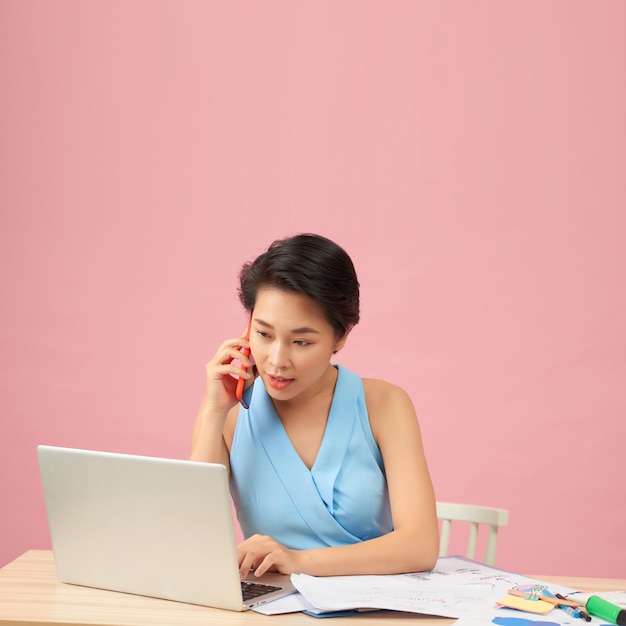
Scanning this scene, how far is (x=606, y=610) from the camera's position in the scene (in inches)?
58.4

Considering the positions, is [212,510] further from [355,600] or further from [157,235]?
[157,235]

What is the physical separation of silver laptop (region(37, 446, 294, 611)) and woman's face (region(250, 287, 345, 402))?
408 millimetres

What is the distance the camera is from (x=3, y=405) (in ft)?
12.1

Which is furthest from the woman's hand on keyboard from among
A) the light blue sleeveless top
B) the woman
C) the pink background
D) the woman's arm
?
the pink background

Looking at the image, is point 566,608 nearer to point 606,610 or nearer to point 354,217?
point 606,610

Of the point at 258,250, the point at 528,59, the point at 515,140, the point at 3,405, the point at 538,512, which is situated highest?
the point at 528,59

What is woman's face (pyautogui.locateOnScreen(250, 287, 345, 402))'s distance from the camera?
1.89m

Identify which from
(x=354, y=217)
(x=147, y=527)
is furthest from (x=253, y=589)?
(x=354, y=217)

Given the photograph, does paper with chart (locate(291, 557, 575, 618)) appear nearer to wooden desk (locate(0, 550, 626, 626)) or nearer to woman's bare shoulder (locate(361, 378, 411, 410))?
wooden desk (locate(0, 550, 626, 626))

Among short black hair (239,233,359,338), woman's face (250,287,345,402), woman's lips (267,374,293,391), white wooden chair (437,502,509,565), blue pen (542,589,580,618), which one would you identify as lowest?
white wooden chair (437,502,509,565)

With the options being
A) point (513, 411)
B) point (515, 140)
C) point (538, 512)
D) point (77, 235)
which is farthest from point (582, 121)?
point (77, 235)

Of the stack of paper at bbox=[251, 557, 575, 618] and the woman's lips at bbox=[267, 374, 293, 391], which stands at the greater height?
the woman's lips at bbox=[267, 374, 293, 391]

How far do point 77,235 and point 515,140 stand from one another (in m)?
1.66

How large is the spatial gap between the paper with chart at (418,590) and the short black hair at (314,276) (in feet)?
1.69
